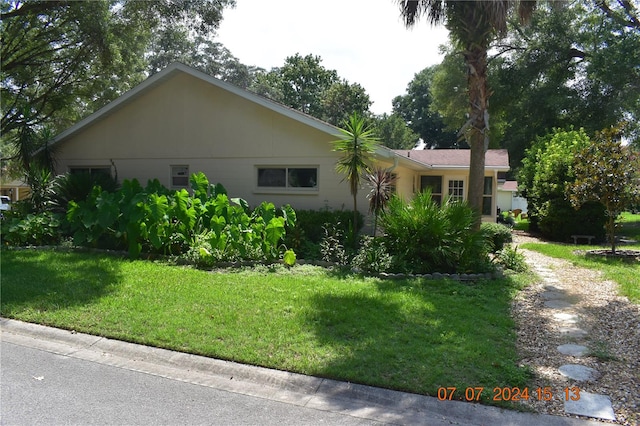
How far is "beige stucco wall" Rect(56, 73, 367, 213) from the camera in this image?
12.3 metres

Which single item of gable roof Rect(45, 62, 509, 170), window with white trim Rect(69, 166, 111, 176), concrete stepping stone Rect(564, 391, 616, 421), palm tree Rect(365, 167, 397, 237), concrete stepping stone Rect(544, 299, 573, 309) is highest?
gable roof Rect(45, 62, 509, 170)

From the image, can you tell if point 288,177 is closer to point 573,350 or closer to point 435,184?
point 435,184

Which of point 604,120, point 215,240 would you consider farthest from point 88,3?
point 604,120

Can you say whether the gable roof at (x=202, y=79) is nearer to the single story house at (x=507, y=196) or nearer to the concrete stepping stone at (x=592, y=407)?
the concrete stepping stone at (x=592, y=407)

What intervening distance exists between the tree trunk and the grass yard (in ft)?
8.34

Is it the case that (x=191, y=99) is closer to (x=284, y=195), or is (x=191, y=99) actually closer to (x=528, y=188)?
(x=284, y=195)

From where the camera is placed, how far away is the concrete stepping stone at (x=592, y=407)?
3.85 metres

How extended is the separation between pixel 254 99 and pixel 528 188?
13.8 meters

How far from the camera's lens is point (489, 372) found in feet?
14.9

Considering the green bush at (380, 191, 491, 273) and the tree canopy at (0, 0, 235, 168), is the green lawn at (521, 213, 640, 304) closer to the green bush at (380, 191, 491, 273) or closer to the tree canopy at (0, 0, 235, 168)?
the green bush at (380, 191, 491, 273)

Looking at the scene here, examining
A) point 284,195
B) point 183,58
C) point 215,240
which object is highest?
point 183,58

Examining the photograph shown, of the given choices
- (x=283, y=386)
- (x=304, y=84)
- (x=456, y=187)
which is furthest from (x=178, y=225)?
(x=304, y=84)

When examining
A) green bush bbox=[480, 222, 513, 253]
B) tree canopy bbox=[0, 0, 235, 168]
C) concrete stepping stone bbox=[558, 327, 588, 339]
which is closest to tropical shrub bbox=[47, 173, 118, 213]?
tree canopy bbox=[0, 0, 235, 168]

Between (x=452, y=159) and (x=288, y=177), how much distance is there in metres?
8.72
